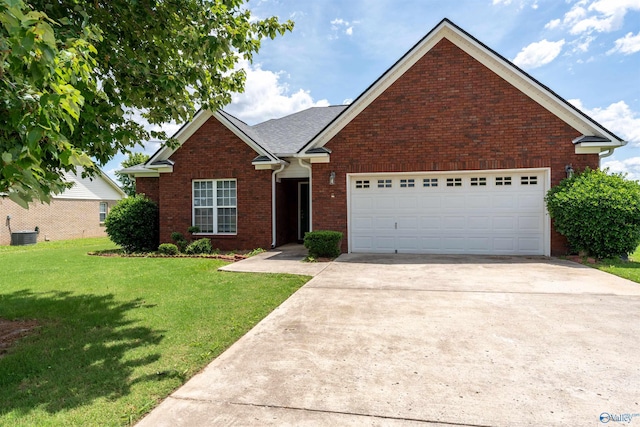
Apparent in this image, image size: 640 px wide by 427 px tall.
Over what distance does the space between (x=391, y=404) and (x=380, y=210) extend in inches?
357

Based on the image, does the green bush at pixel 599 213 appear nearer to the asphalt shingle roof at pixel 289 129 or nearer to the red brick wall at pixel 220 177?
the asphalt shingle roof at pixel 289 129

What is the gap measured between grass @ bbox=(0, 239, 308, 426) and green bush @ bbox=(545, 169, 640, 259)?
7.32 m

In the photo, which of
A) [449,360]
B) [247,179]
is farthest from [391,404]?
[247,179]

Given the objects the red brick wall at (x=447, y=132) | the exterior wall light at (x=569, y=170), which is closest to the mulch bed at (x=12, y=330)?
the red brick wall at (x=447, y=132)

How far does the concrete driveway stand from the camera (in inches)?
117

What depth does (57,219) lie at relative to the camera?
22938 millimetres

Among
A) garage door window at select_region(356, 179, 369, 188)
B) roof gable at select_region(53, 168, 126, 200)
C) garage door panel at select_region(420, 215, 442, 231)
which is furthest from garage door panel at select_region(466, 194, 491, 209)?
roof gable at select_region(53, 168, 126, 200)

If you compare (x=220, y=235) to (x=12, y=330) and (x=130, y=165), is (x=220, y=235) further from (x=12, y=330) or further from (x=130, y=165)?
(x=130, y=165)

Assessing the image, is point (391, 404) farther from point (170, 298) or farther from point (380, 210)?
point (380, 210)

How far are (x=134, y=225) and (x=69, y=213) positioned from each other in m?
13.6

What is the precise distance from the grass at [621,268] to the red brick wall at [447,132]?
4.75 feet

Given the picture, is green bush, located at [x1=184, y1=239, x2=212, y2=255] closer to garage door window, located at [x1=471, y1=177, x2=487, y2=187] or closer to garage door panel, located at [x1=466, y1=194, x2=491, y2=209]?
garage door panel, located at [x1=466, y1=194, x2=491, y2=209]

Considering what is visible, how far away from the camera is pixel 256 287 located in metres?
7.29

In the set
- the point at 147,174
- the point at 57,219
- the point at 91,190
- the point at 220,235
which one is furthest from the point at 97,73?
the point at 91,190
